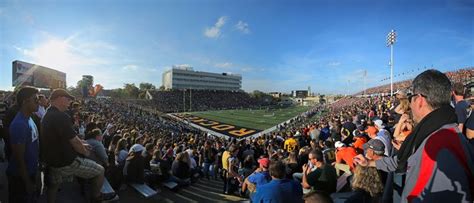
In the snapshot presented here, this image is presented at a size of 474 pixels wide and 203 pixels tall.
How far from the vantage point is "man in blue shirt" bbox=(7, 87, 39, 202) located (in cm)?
325

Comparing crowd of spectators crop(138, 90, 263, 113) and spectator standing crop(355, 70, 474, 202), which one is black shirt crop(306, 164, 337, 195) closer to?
spectator standing crop(355, 70, 474, 202)

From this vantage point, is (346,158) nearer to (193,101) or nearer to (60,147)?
(60,147)

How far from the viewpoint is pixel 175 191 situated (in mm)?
6484

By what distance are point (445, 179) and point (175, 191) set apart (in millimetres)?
5957

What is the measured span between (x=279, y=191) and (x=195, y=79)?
131 m

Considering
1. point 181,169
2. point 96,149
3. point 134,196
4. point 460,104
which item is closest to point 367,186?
point 460,104

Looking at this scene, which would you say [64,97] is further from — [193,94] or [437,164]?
[193,94]

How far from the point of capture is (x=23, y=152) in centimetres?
329

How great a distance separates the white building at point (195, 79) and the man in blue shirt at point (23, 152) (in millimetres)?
122516

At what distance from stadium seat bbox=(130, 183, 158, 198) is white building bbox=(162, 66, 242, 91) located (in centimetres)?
12051

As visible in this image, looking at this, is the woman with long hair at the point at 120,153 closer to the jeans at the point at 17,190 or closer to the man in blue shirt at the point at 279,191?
the jeans at the point at 17,190

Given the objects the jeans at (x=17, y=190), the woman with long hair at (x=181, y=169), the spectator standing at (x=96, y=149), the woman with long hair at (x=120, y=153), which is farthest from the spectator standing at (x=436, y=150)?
the woman with long hair at (x=181, y=169)

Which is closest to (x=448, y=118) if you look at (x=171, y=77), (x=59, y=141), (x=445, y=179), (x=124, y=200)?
(x=445, y=179)

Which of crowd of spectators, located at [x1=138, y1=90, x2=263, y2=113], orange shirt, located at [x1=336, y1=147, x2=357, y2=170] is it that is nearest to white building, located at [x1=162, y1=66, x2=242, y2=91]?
crowd of spectators, located at [x1=138, y1=90, x2=263, y2=113]
